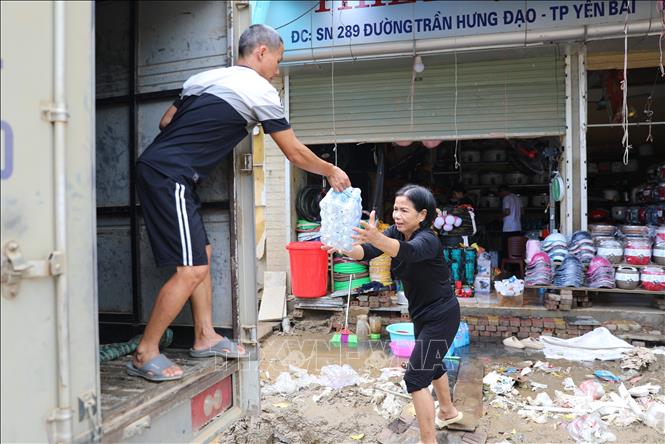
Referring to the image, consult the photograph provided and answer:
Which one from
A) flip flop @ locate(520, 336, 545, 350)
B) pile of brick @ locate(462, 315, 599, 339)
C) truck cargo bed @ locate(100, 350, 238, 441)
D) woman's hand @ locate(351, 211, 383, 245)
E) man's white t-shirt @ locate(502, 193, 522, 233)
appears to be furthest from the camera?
man's white t-shirt @ locate(502, 193, 522, 233)

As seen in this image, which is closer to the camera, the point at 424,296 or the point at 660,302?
the point at 424,296

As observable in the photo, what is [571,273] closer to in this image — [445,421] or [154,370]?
[445,421]

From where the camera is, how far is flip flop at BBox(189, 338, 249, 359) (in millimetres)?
2857

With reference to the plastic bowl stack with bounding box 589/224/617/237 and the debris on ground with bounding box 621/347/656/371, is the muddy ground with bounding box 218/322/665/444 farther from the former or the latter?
the plastic bowl stack with bounding box 589/224/617/237

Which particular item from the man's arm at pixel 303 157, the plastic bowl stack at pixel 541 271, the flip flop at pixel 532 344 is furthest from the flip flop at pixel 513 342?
the man's arm at pixel 303 157

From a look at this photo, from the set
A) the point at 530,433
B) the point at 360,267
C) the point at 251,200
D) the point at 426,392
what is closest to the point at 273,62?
the point at 251,200

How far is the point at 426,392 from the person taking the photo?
373 centimetres

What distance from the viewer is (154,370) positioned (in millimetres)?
2529

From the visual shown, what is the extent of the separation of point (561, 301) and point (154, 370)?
5.89 m

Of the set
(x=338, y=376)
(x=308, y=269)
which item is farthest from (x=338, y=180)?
(x=308, y=269)

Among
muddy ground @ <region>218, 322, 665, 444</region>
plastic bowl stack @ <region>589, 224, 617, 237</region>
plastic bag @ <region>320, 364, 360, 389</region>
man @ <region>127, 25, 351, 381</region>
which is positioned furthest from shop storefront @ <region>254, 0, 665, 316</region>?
man @ <region>127, 25, 351, 381</region>

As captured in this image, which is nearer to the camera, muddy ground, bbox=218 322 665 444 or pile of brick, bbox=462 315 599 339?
muddy ground, bbox=218 322 665 444

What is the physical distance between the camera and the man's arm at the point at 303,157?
2828 mm

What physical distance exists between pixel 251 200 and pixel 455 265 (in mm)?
5403
